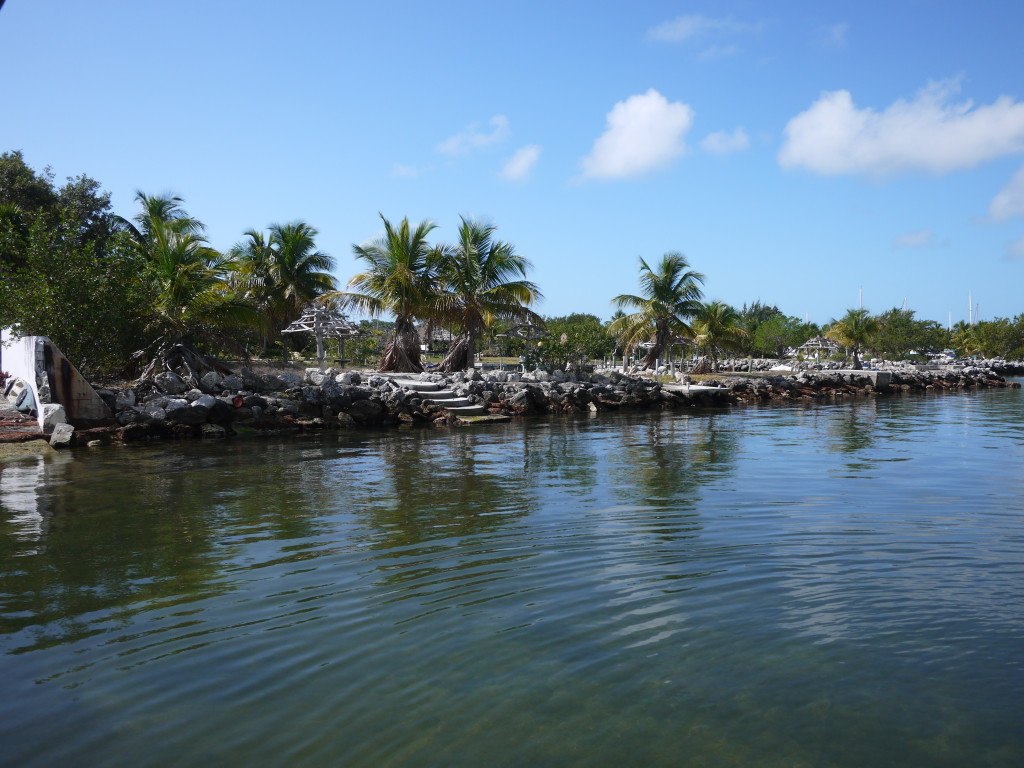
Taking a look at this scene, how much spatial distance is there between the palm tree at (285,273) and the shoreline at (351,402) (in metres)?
14.9

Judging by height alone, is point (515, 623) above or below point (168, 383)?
below

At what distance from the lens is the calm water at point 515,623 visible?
12.4ft

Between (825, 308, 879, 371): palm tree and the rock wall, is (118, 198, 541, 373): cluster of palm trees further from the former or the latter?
(825, 308, 879, 371): palm tree

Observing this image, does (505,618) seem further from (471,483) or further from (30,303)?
(30,303)

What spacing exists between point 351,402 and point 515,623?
16.9m

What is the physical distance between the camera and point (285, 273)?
3994 centimetres

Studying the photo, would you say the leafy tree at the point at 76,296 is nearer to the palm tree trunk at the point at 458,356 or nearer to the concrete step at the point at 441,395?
the concrete step at the point at 441,395

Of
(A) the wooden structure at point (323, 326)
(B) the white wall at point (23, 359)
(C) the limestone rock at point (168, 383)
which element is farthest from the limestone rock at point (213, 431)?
(A) the wooden structure at point (323, 326)

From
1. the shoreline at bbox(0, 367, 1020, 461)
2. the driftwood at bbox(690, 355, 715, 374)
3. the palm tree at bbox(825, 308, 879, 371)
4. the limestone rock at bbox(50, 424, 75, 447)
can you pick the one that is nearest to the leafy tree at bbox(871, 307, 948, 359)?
the palm tree at bbox(825, 308, 879, 371)

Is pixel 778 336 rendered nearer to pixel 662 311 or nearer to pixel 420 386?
pixel 662 311

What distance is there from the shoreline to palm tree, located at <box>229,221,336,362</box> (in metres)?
14.9

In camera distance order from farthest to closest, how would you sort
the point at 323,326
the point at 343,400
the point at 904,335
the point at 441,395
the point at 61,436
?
the point at 904,335 → the point at 323,326 → the point at 441,395 → the point at 343,400 → the point at 61,436

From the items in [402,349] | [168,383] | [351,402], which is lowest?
[351,402]

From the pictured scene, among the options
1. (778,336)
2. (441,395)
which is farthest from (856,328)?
(441,395)
